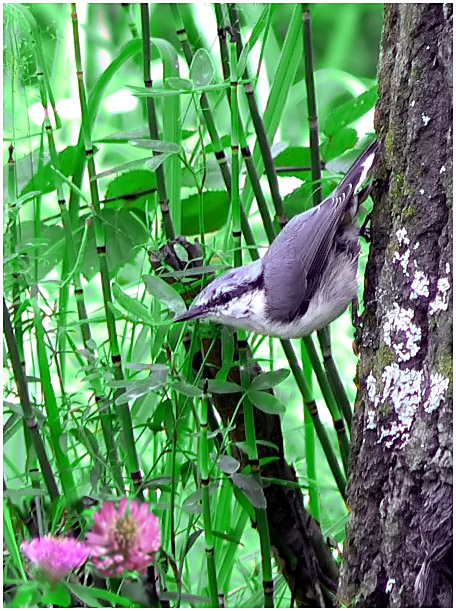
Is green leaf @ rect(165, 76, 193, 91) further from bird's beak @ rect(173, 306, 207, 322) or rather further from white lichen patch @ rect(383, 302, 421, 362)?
white lichen patch @ rect(383, 302, 421, 362)

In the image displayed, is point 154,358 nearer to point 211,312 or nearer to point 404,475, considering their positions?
point 211,312

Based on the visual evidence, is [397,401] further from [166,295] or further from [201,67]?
[201,67]

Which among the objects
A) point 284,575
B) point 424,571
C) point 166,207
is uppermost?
point 166,207

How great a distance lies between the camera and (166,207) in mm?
1128

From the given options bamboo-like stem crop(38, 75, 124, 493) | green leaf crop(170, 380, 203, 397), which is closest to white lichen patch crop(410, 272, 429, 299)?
green leaf crop(170, 380, 203, 397)

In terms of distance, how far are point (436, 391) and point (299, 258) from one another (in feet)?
1.29

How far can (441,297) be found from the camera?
99 cm

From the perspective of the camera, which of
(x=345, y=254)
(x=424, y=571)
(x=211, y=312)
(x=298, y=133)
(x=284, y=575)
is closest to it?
(x=424, y=571)

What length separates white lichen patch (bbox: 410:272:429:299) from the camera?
3.33ft

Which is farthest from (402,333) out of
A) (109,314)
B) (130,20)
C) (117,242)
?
(130,20)

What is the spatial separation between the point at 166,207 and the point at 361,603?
595 mm

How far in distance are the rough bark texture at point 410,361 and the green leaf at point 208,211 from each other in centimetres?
31

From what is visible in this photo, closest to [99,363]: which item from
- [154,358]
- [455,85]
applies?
[154,358]

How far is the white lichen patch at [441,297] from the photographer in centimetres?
98
